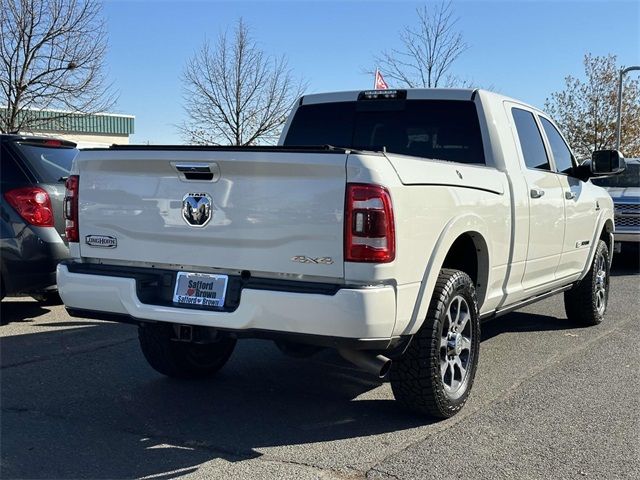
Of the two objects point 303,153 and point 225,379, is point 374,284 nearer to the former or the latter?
point 303,153

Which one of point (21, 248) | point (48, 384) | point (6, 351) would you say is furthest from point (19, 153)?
point (48, 384)

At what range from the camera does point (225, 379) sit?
5.19m

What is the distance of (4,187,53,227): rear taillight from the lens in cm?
646

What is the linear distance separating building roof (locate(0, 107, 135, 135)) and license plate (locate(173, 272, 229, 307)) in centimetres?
1404

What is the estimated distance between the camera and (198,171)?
381 cm

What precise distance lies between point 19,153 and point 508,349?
483cm

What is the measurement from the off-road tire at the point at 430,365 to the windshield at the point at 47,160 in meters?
4.23

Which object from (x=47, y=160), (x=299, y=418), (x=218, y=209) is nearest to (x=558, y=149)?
(x=299, y=418)

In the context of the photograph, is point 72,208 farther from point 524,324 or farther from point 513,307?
point 524,324

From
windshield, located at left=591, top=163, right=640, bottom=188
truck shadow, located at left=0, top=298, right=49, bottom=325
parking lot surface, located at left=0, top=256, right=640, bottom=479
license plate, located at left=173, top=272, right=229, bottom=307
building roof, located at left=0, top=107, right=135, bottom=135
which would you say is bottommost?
parking lot surface, located at left=0, top=256, right=640, bottom=479

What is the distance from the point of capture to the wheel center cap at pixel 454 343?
4312mm

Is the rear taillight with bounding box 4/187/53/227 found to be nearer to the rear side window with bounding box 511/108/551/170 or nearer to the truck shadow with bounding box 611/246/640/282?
the rear side window with bounding box 511/108/551/170

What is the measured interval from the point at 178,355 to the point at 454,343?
1.94 metres

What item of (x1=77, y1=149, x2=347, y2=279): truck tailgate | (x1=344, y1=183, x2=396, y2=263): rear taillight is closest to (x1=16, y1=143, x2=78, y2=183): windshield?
(x1=77, y1=149, x2=347, y2=279): truck tailgate
